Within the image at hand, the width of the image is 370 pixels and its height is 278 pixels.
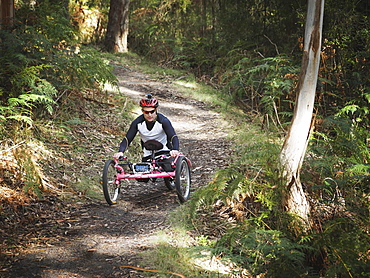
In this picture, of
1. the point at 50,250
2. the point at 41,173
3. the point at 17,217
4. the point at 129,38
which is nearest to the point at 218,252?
the point at 50,250

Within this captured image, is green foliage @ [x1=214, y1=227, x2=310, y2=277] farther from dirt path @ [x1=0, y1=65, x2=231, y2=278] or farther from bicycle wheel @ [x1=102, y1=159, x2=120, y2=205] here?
bicycle wheel @ [x1=102, y1=159, x2=120, y2=205]

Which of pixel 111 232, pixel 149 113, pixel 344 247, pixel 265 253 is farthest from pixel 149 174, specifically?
pixel 344 247

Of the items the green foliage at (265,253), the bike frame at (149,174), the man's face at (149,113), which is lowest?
the green foliage at (265,253)

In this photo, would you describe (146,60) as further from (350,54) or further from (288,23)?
(350,54)

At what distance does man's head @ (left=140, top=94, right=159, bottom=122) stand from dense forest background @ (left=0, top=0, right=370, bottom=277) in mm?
1520

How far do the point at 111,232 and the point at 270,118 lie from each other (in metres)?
5.25

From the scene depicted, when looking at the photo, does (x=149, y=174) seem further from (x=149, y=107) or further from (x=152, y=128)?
(x=149, y=107)

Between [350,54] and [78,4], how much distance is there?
13562mm

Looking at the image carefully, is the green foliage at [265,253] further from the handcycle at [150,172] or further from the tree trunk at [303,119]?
the handcycle at [150,172]

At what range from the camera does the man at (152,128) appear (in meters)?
6.23

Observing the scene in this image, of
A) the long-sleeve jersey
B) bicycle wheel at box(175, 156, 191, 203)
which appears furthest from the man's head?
bicycle wheel at box(175, 156, 191, 203)

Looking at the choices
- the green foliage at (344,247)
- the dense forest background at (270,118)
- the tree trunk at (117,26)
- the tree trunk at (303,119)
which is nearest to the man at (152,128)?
the dense forest background at (270,118)

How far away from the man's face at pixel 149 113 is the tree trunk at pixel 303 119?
2.23 meters

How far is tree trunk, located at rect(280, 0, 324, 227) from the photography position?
4.76m
